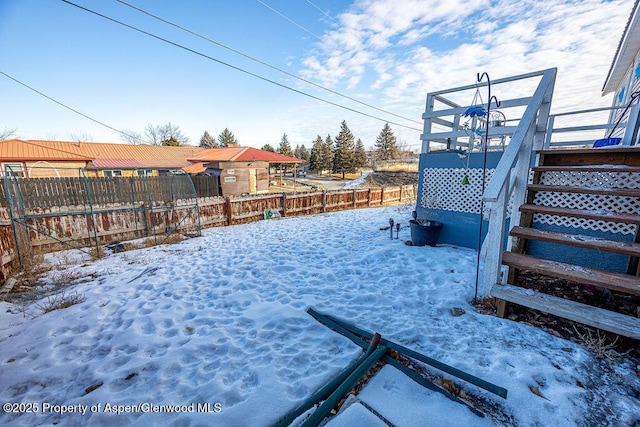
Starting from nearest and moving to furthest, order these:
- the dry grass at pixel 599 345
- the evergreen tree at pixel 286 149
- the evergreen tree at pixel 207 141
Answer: the dry grass at pixel 599 345, the evergreen tree at pixel 207 141, the evergreen tree at pixel 286 149

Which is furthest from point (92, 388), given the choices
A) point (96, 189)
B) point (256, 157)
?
point (256, 157)

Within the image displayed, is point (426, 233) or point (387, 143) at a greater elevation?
point (387, 143)

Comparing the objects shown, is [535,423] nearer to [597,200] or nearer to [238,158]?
[597,200]

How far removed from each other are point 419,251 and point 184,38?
8.95m


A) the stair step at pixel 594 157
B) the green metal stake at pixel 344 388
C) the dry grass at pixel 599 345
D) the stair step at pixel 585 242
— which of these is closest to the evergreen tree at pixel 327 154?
the stair step at pixel 594 157

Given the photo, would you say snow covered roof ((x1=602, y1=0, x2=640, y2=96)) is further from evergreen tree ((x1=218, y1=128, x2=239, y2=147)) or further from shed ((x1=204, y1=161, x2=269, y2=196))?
evergreen tree ((x1=218, y1=128, x2=239, y2=147))

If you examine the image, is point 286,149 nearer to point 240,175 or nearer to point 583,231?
point 240,175

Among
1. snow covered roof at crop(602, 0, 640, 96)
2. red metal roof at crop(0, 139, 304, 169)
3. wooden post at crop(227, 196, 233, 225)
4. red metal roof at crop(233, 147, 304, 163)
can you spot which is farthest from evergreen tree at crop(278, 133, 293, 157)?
snow covered roof at crop(602, 0, 640, 96)

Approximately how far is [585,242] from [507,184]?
0.89 meters

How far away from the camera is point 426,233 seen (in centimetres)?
528

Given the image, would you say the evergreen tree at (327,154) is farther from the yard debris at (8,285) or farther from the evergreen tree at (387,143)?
the yard debris at (8,285)

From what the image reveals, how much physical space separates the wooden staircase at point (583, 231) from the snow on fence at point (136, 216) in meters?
7.82

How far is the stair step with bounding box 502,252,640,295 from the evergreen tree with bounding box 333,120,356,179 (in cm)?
3603

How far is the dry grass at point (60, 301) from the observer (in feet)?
10.9
